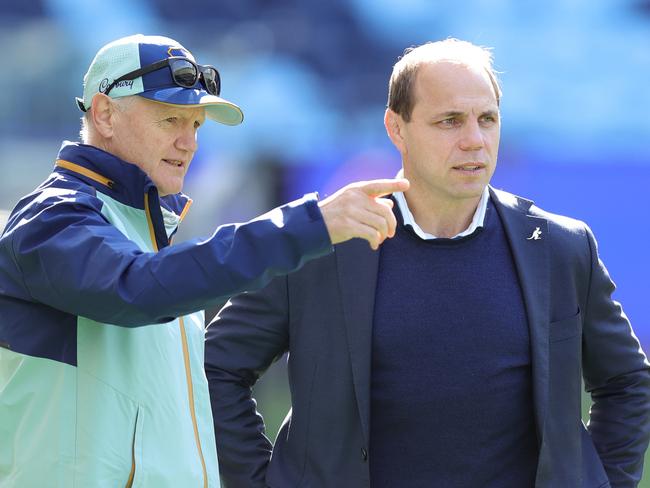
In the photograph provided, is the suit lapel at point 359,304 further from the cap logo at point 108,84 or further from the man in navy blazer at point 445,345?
the cap logo at point 108,84

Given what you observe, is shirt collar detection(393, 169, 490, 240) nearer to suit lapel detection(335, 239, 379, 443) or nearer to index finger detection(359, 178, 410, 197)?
suit lapel detection(335, 239, 379, 443)

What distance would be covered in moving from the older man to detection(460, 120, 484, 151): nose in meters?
0.58

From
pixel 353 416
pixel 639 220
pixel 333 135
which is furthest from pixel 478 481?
pixel 333 135

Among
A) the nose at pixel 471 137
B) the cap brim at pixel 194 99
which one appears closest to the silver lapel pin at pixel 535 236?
the nose at pixel 471 137

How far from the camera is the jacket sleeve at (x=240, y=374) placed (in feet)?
8.47

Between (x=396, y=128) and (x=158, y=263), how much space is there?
114cm

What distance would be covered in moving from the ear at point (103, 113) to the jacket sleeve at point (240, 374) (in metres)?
0.63

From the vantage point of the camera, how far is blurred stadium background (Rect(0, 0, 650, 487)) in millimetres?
8984

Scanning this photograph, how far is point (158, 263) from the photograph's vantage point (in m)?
1.72

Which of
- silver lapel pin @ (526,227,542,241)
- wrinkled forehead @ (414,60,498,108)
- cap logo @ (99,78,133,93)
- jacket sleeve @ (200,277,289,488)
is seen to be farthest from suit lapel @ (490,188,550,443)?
cap logo @ (99,78,133,93)

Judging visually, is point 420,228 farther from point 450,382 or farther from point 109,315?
point 109,315

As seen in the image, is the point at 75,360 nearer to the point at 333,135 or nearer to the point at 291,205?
the point at 291,205

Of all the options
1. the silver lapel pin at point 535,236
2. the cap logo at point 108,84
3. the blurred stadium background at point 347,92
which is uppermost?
the blurred stadium background at point 347,92

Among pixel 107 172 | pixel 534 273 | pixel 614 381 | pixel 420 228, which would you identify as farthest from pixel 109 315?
pixel 614 381
